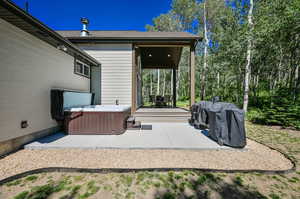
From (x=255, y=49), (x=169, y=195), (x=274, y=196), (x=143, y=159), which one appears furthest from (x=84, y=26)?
(x=255, y=49)

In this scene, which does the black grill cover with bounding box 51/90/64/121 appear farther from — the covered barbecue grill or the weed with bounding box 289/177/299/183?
the weed with bounding box 289/177/299/183

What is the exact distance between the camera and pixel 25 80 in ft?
10.8

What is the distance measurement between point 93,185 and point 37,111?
3027 mm

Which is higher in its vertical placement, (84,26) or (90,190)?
(84,26)

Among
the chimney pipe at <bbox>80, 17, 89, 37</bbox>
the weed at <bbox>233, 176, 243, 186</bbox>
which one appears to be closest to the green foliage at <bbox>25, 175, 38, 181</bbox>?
the weed at <bbox>233, 176, 243, 186</bbox>

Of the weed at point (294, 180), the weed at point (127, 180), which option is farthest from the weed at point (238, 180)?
the weed at point (127, 180)

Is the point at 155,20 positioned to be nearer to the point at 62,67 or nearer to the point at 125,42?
the point at 125,42

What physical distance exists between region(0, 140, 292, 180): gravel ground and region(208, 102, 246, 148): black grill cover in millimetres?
272

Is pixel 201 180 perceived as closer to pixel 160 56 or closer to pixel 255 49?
pixel 160 56

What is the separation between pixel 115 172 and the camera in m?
2.23

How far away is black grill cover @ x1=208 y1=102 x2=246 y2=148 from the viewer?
10.5 ft

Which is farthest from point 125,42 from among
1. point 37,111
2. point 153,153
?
point 153,153

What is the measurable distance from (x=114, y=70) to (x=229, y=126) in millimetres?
5353

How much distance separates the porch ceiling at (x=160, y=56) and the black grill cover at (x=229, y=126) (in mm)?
5131
